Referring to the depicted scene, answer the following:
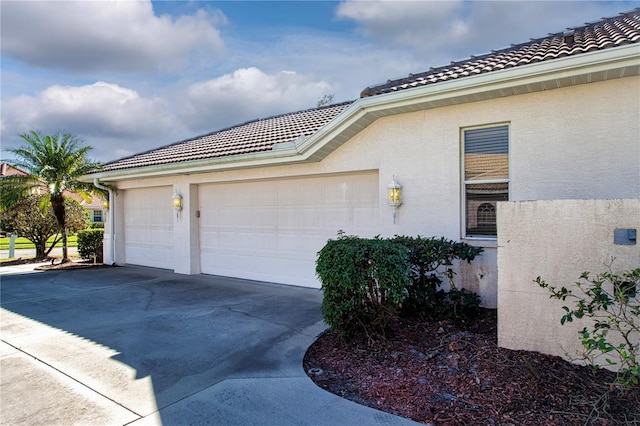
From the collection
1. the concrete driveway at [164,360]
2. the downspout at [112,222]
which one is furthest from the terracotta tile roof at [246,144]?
the concrete driveway at [164,360]

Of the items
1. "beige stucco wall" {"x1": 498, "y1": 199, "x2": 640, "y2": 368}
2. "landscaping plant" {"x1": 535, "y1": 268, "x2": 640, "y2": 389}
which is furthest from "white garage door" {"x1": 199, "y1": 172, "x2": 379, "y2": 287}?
"landscaping plant" {"x1": 535, "y1": 268, "x2": 640, "y2": 389}

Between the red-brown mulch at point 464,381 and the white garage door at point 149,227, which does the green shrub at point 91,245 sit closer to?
the white garage door at point 149,227

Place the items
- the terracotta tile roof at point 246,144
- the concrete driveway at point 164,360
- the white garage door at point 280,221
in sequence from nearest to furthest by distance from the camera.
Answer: the concrete driveway at point 164,360, the white garage door at point 280,221, the terracotta tile roof at point 246,144

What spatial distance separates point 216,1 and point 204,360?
877cm

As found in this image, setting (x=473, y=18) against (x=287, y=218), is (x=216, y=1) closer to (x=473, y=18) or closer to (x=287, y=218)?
(x=287, y=218)

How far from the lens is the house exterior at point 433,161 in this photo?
528 cm

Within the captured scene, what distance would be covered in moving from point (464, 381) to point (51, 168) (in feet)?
48.7

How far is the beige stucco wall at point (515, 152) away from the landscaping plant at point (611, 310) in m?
2.11

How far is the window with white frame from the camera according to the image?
6.17 meters

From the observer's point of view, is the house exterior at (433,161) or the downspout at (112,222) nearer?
the house exterior at (433,161)

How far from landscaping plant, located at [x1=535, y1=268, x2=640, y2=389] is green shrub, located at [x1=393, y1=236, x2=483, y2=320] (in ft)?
4.72

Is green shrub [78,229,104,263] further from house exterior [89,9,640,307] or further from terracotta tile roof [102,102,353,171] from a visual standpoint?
house exterior [89,9,640,307]

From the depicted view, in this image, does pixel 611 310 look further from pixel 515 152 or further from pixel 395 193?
pixel 395 193

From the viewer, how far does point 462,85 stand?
5805 mm
